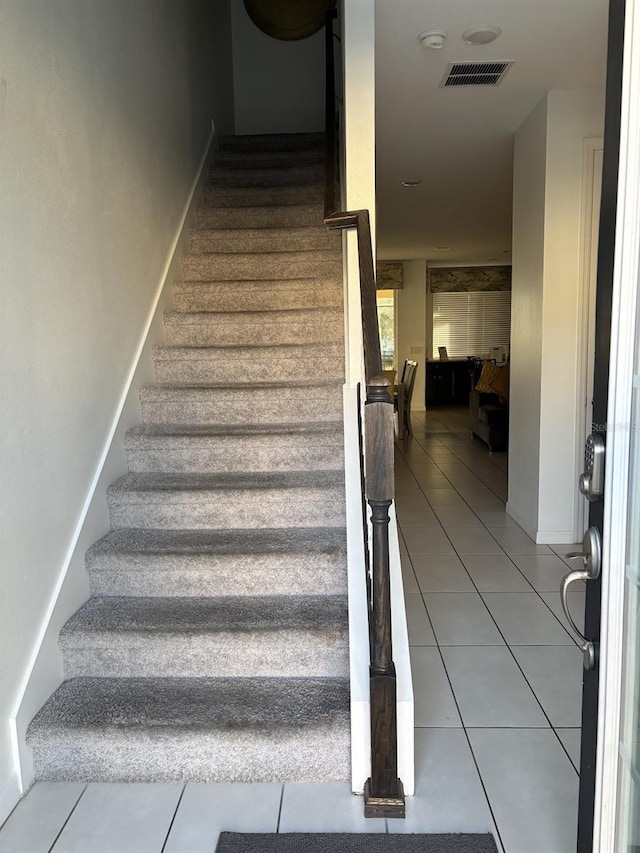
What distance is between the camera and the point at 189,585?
234cm

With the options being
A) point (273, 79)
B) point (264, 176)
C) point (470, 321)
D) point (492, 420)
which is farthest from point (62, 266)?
point (470, 321)

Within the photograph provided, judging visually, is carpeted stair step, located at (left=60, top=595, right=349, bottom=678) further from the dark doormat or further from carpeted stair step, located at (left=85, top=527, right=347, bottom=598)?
the dark doormat

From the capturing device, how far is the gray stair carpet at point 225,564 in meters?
1.88

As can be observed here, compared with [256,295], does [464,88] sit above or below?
above

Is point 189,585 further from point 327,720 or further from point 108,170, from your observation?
point 108,170

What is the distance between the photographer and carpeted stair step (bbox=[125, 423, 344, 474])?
9.20ft

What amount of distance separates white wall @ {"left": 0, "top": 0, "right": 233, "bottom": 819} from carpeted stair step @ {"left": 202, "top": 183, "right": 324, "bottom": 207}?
123 centimetres

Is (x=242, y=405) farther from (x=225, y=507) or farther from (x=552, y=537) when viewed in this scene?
(x=552, y=537)

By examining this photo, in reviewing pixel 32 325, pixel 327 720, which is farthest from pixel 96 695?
pixel 32 325

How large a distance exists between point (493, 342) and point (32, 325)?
11423mm

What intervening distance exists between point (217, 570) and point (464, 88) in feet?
9.73

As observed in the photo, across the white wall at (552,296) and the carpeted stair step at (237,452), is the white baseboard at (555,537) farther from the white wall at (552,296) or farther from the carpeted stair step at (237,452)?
the carpeted stair step at (237,452)

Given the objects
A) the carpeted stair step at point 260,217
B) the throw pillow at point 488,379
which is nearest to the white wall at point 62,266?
the carpeted stair step at point 260,217

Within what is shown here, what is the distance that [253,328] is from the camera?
3.57m
